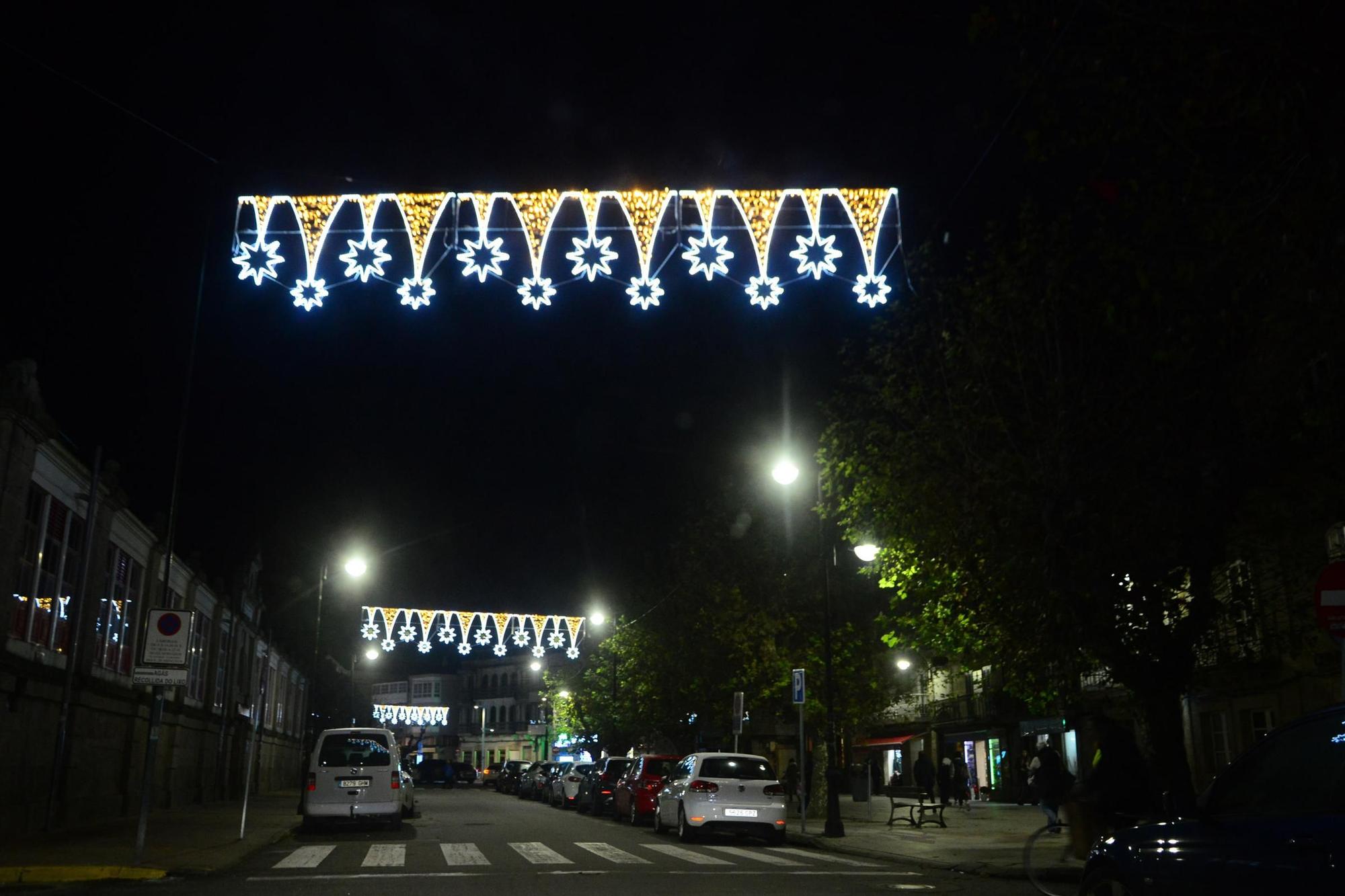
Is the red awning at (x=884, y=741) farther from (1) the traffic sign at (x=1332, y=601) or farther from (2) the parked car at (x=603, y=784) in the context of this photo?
(1) the traffic sign at (x=1332, y=601)

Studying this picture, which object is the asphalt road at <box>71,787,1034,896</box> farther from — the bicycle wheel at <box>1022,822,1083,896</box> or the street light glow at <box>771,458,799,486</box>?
the street light glow at <box>771,458,799,486</box>

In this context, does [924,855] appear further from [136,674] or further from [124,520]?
[124,520]

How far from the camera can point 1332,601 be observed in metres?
10.0

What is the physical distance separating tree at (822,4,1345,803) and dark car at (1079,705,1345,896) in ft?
16.8

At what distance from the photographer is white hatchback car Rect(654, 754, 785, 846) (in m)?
19.7

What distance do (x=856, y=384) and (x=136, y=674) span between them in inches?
447

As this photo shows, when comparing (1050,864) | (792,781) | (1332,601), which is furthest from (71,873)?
(792,781)

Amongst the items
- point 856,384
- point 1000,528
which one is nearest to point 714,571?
point 856,384

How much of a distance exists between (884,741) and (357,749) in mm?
36019

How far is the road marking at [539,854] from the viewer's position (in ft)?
49.3

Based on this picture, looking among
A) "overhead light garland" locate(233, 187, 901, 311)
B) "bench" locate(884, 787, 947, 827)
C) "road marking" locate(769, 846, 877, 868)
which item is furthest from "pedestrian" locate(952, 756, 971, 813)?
"overhead light garland" locate(233, 187, 901, 311)

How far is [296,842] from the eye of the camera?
1939 cm

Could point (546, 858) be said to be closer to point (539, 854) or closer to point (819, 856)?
point (539, 854)

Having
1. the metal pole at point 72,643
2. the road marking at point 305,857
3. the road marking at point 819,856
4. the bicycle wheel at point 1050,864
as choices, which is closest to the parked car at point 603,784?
the road marking at point 819,856
